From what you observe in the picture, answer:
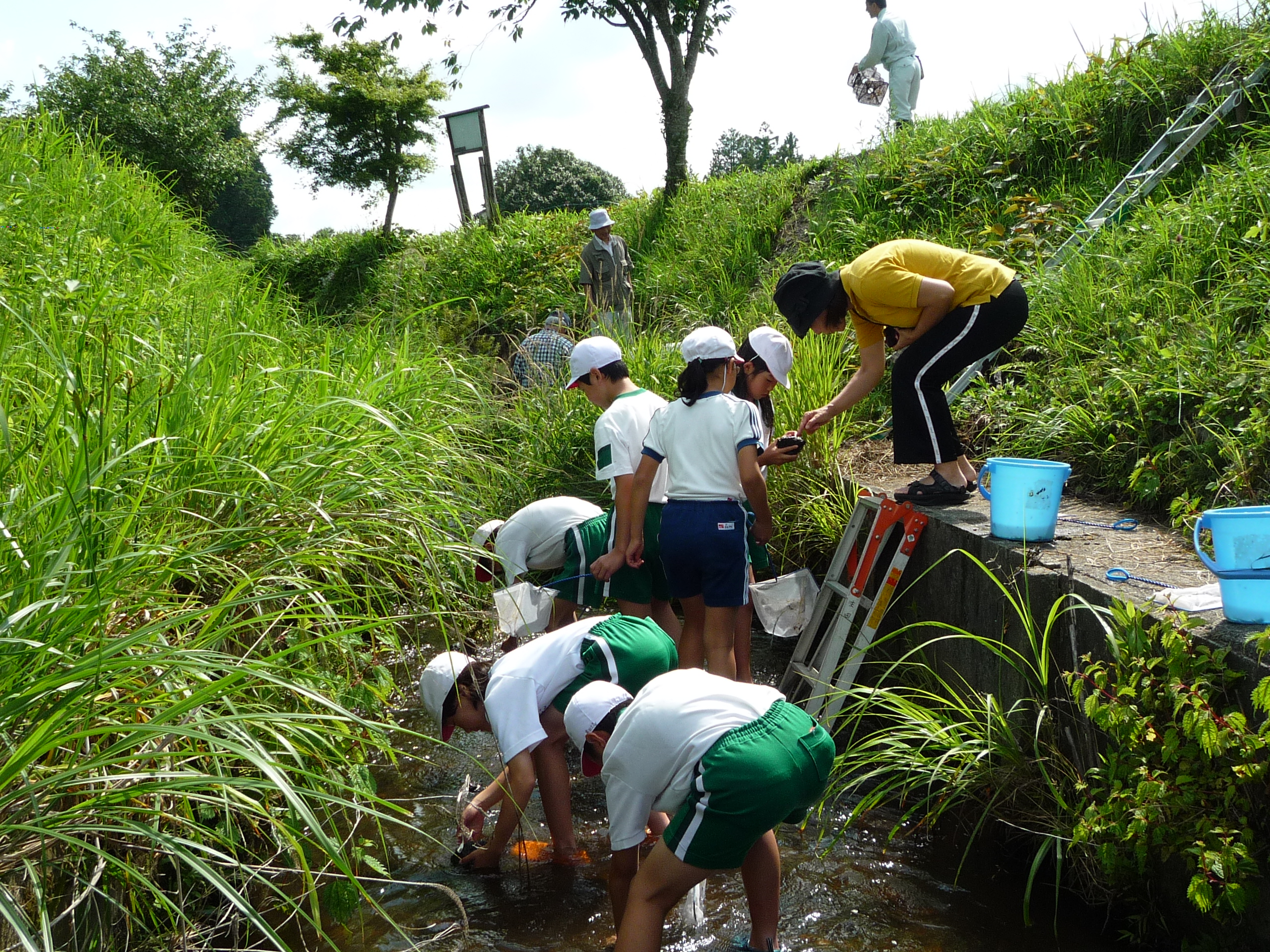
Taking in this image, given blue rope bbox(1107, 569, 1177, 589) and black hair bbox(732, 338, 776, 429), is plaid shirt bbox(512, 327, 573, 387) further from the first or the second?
blue rope bbox(1107, 569, 1177, 589)

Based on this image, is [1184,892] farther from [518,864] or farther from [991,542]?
[518,864]

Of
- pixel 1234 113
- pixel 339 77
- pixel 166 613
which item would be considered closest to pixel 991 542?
pixel 166 613

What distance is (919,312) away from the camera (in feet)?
12.7

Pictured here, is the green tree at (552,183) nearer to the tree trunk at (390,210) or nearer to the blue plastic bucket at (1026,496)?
the tree trunk at (390,210)

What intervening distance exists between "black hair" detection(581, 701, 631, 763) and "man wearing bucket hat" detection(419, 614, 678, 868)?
1.21ft

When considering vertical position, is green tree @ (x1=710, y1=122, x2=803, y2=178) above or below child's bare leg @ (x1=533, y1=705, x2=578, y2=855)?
above

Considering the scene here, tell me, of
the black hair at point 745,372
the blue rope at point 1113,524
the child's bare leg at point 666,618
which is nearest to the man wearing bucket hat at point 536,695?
the child's bare leg at point 666,618

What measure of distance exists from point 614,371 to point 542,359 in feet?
8.96

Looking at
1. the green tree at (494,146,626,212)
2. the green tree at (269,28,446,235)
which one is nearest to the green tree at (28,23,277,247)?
the green tree at (269,28,446,235)

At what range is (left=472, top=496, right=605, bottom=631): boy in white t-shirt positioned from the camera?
4070 millimetres

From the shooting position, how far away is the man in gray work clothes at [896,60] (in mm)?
9531

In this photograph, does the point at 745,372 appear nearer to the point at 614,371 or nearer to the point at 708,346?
the point at 708,346

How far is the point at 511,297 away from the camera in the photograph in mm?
12805

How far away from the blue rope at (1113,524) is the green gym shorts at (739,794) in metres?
1.99
